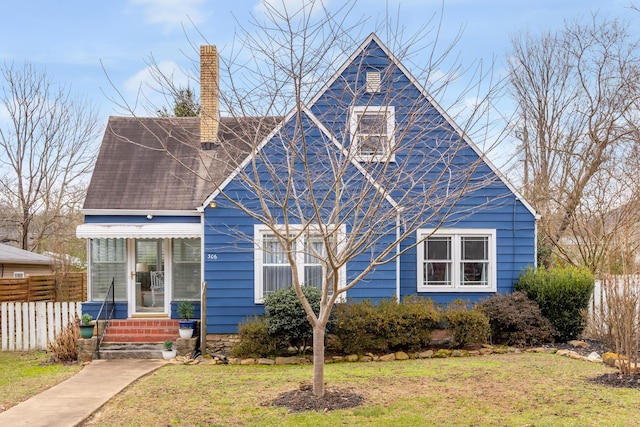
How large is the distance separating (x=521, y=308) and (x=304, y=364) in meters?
5.45

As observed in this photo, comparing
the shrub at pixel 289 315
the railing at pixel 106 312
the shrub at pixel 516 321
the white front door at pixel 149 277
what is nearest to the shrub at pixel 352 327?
the shrub at pixel 289 315

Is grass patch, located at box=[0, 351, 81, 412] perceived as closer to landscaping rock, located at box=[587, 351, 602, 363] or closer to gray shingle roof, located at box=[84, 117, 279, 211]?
gray shingle roof, located at box=[84, 117, 279, 211]

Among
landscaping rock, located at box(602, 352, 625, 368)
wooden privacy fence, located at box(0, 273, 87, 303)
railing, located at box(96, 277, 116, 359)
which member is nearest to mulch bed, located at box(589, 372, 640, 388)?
landscaping rock, located at box(602, 352, 625, 368)

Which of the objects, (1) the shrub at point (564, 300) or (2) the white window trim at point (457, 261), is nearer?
(1) the shrub at point (564, 300)

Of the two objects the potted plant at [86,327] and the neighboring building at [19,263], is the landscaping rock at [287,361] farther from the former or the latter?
the neighboring building at [19,263]

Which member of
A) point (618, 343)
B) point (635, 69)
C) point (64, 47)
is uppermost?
point (635, 69)

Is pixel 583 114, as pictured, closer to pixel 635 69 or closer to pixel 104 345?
pixel 635 69

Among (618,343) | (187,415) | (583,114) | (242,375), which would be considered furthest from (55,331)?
(583,114)

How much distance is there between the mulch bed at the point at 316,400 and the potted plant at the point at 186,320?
16.8 feet

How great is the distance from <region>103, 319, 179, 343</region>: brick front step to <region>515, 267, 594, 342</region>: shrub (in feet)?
29.8

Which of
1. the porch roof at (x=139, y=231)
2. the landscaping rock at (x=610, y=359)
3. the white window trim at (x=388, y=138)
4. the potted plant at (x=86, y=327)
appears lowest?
the landscaping rock at (x=610, y=359)

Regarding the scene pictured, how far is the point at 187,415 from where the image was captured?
8.40 m

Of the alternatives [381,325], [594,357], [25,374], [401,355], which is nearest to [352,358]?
[381,325]

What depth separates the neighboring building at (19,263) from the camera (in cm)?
2461
